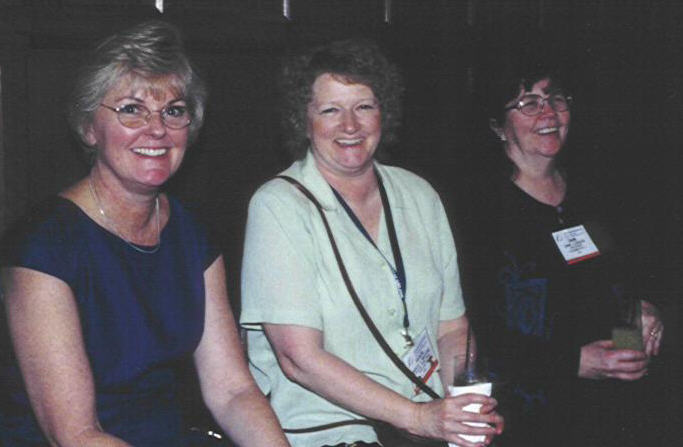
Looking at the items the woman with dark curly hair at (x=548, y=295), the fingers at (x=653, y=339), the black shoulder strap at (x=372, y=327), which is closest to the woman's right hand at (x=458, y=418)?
the black shoulder strap at (x=372, y=327)

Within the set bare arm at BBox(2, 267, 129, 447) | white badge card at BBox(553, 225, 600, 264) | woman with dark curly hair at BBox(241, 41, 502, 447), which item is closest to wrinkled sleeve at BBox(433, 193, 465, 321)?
woman with dark curly hair at BBox(241, 41, 502, 447)

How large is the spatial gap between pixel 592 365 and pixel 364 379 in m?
0.85

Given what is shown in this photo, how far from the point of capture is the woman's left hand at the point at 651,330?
295cm

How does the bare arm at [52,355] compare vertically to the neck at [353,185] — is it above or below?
below

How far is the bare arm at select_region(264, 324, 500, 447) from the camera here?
87.6 inches

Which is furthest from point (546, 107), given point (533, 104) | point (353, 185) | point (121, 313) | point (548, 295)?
point (121, 313)

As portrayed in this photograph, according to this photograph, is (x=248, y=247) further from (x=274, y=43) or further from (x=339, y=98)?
(x=274, y=43)

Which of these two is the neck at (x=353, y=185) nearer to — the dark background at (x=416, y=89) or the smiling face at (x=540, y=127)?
the dark background at (x=416, y=89)

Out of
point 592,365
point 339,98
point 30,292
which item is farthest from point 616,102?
point 30,292

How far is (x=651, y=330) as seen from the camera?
2959mm

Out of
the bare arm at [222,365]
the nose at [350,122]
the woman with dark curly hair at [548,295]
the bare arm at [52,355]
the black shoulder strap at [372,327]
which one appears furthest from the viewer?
the woman with dark curly hair at [548,295]

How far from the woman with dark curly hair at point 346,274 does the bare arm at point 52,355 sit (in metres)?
0.58

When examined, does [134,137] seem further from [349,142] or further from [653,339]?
[653,339]

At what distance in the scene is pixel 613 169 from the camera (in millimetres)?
4047
